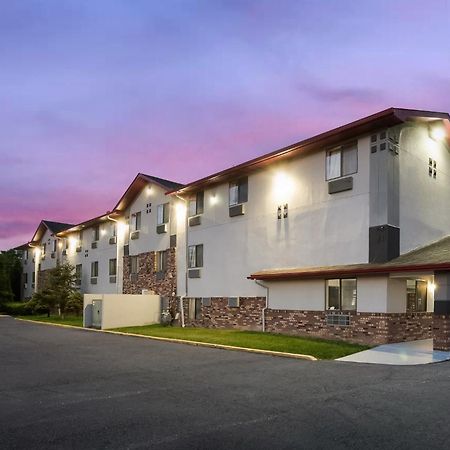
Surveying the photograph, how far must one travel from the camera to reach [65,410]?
811 cm

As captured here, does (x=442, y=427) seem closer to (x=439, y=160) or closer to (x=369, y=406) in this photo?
(x=369, y=406)

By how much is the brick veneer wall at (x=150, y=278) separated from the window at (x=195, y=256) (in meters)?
1.61

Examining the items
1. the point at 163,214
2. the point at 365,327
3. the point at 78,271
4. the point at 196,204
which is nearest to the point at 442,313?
the point at 365,327

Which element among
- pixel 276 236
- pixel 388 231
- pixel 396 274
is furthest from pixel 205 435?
pixel 276 236

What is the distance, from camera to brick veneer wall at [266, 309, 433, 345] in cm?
1748

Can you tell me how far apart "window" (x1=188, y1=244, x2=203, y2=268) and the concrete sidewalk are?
485 inches

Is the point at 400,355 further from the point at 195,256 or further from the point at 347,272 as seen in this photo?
the point at 195,256

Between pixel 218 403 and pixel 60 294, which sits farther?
pixel 60 294

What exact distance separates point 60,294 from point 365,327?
89.2 feet

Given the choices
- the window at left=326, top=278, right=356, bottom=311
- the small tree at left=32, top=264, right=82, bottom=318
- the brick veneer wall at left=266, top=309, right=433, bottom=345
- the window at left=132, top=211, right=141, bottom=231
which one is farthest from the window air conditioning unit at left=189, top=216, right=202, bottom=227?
the small tree at left=32, top=264, right=82, bottom=318

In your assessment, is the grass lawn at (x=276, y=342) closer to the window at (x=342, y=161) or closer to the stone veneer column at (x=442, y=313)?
the stone veneer column at (x=442, y=313)

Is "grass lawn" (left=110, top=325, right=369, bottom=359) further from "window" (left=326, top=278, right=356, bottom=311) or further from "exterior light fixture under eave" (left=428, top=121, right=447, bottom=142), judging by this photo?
"exterior light fixture under eave" (left=428, top=121, right=447, bottom=142)

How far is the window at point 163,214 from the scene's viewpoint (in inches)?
1204

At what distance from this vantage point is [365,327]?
17.9 metres
